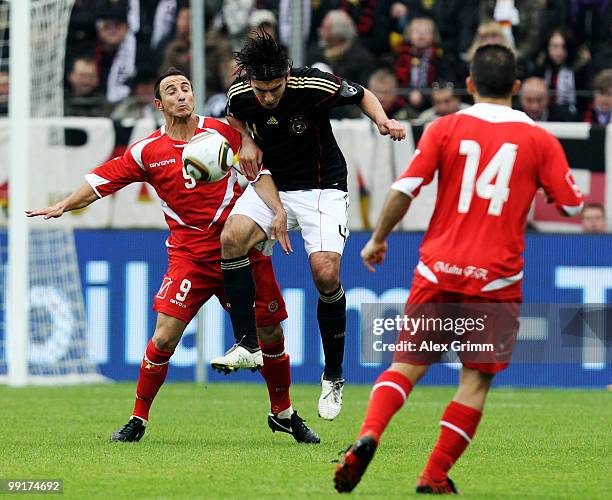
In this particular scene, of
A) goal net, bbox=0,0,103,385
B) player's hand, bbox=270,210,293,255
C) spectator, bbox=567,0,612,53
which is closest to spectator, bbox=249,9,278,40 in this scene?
goal net, bbox=0,0,103,385

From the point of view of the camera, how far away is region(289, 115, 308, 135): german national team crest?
8.52 meters

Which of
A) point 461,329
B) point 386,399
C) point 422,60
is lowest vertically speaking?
point 386,399

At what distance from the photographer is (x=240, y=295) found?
332 inches

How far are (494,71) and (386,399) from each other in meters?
1.52

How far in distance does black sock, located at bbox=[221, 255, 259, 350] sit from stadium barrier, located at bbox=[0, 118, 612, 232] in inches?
241

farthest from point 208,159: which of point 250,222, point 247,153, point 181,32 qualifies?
point 181,32

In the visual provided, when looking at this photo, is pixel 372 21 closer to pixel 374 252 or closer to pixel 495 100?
pixel 495 100

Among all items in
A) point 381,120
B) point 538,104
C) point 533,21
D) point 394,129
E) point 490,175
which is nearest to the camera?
point 490,175

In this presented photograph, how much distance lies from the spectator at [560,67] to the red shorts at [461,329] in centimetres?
1003

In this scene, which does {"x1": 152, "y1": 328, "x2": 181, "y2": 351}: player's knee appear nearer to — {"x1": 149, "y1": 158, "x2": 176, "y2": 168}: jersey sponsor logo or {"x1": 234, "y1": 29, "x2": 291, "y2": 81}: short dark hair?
{"x1": 149, "y1": 158, "x2": 176, "y2": 168}: jersey sponsor logo

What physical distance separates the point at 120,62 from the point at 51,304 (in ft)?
12.3

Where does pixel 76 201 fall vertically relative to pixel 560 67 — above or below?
below

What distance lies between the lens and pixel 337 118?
1537 cm

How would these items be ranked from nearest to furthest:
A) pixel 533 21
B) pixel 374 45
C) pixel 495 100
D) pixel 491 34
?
pixel 495 100, pixel 491 34, pixel 533 21, pixel 374 45
